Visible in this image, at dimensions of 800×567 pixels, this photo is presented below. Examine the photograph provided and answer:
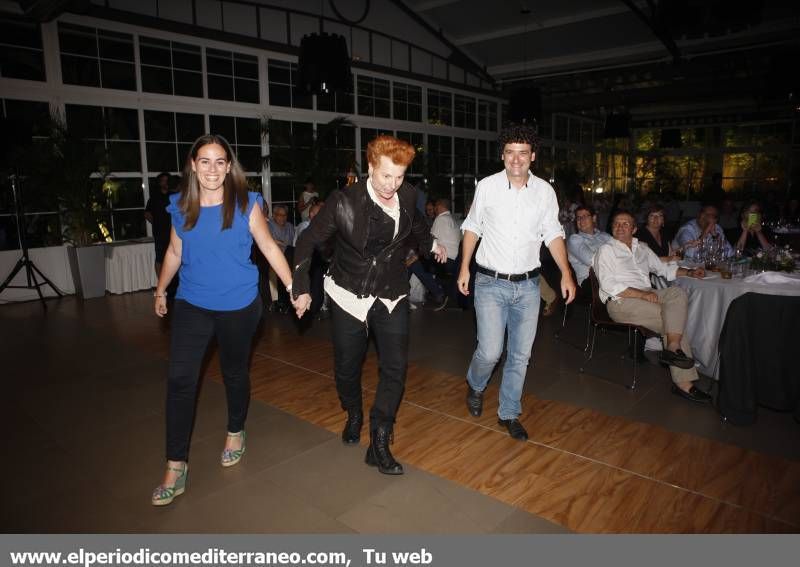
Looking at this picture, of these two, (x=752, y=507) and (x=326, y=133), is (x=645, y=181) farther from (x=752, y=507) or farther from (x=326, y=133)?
(x=752, y=507)

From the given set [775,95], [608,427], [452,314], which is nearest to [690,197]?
[775,95]

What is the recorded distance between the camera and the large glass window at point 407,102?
12906 millimetres

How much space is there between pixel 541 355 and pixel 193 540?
335 centimetres

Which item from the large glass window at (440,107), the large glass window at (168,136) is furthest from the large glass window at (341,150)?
the large glass window at (440,107)

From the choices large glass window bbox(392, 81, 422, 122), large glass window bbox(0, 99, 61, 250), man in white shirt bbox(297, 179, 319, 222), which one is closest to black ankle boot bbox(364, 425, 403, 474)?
man in white shirt bbox(297, 179, 319, 222)

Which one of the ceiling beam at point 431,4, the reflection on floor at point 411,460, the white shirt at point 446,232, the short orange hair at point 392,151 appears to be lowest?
the reflection on floor at point 411,460

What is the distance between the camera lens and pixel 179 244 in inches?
96.2

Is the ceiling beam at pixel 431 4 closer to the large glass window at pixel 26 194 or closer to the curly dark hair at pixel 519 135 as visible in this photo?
the large glass window at pixel 26 194

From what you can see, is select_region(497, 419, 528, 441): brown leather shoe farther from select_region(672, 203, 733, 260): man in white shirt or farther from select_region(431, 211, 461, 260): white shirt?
select_region(431, 211, 461, 260): white shirt

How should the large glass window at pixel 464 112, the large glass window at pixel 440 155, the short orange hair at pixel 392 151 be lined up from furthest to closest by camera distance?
the large glass window at pixel 464 112 → the large glass window at pixel 440 155 → the short orange hair at pixel 392 151

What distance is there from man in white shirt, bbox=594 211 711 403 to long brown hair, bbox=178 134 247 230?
111 inches

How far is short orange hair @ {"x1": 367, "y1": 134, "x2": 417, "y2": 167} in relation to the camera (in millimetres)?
2344

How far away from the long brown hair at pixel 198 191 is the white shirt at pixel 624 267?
2.80m

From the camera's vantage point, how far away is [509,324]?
3.12m
